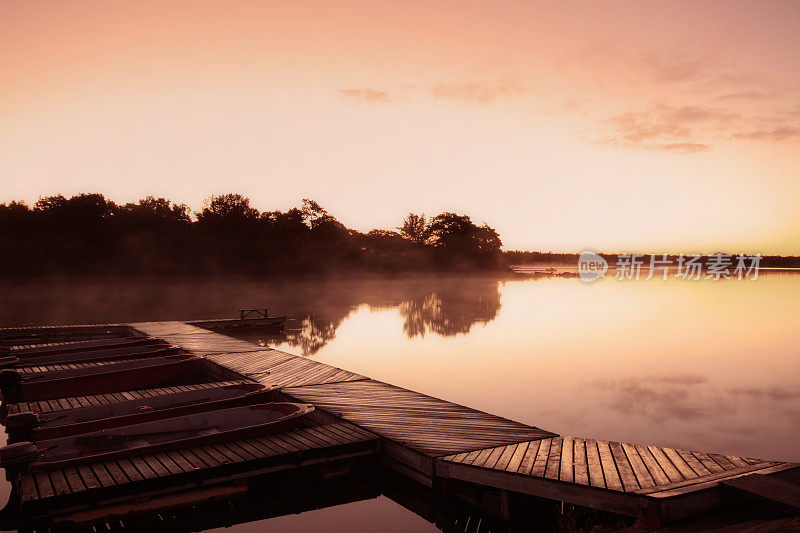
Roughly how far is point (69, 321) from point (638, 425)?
23.6 m

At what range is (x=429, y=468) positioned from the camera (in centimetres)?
612

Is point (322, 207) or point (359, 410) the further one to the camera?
point (322, 207)

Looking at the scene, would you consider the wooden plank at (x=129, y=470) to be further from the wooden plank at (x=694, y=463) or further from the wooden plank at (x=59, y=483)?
the wooden plank at (x=694, y=463)

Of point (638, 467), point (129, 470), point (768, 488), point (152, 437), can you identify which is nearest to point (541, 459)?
point (638, 467)

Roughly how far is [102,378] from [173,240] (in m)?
47.5

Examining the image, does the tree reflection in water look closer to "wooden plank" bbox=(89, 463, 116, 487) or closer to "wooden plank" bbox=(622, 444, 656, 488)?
"wooden plank" bbox=(89, 463, 116, 487)

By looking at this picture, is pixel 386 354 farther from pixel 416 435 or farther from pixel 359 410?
pixel 416 435

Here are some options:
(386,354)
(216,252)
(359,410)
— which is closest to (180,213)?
(216,252)

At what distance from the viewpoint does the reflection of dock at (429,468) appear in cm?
488

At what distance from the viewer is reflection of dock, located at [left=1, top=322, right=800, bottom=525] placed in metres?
4.88

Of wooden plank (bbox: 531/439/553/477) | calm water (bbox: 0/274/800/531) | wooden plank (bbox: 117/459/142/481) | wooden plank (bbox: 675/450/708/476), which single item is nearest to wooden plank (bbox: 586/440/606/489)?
wooden plank (bbox: 531/439/553/477)

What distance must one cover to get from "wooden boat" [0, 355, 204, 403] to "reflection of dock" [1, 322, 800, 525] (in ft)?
4.70

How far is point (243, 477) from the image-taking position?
242 inches

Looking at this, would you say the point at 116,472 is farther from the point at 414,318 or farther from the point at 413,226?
the point at 413,226
